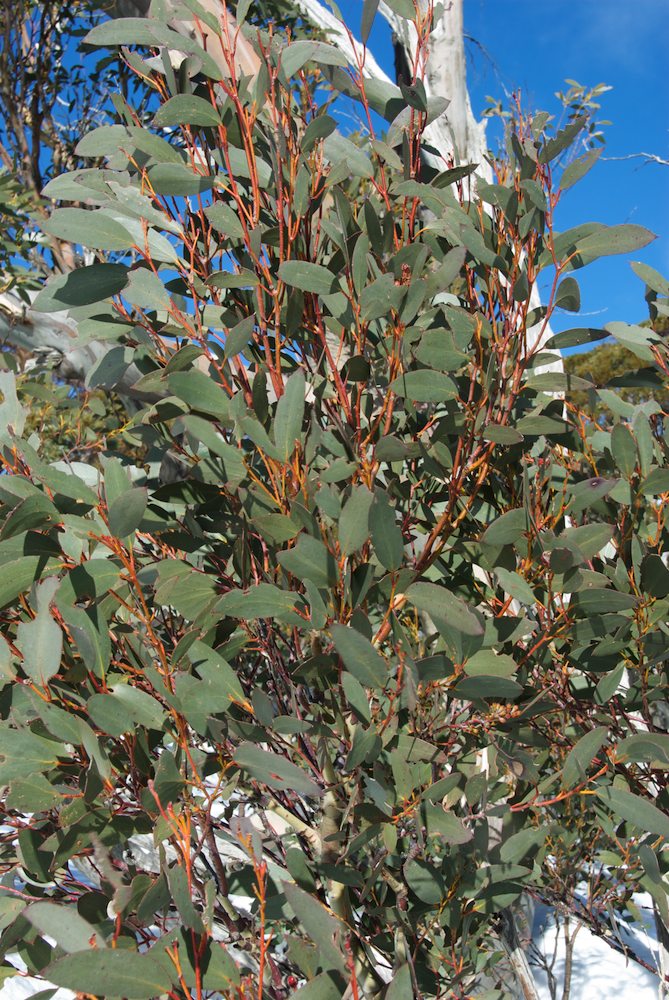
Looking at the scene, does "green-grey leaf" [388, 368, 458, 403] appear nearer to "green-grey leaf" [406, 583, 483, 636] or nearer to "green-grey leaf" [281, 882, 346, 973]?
"green-grey leaf" [406, 583, 483, 636]

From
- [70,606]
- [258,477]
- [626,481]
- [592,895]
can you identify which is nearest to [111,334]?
[258,477]

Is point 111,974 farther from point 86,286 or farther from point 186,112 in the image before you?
point 186,112

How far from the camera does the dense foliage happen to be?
0.88m

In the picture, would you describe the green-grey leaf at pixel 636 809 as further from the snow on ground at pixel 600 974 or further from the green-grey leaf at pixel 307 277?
the snow on ground at pixel 600 974

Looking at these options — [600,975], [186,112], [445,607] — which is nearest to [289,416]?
[445,607]

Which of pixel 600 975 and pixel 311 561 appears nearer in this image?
pixel 311 561

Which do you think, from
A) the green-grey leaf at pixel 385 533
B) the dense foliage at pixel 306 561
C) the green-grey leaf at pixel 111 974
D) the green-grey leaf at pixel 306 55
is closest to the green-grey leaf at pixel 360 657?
the dense foliage at pixel 306 561

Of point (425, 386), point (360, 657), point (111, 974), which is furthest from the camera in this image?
point (425, 386)

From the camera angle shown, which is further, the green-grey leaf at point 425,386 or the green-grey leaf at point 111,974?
the green-grey leaf at point 425,386

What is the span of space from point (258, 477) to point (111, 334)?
0.95ft

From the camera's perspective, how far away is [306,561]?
0.87 meters

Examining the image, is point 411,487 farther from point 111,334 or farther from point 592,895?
point 592,895

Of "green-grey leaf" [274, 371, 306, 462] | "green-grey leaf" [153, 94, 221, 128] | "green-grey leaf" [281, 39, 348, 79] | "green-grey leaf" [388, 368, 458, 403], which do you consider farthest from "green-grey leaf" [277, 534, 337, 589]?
"green-grey leaf" [281, 39, 348, 79]

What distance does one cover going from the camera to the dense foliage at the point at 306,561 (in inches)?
34.6
